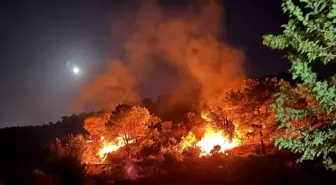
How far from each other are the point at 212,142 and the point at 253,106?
33.6 ft

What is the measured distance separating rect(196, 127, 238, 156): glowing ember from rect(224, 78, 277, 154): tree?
577 centimetres

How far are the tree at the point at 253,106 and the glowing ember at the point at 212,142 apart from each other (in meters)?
5.77

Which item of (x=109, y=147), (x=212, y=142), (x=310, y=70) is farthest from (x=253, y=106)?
(x=310, y=70)

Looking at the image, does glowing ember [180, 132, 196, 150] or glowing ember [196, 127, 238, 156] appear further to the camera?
glowing ember [180, 132, 196, 150]

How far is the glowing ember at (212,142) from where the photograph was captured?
47.8 metres

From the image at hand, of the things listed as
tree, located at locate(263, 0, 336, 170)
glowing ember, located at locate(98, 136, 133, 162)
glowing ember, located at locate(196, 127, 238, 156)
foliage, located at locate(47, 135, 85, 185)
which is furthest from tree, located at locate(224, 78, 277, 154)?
tree, located at locate(263, 0, 336, 170)

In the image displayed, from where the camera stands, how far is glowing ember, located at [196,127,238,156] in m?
47.8

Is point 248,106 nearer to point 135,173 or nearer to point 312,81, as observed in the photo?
point 135,173

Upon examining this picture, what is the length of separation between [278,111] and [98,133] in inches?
1816

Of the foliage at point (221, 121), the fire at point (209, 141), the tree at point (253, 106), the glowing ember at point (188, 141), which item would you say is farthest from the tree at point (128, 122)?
the tree at point (253, 106)

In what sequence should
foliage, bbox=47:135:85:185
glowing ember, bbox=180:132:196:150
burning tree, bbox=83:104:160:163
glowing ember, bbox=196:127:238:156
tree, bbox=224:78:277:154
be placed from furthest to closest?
1. glowing ember, bbox=180:132:196:150
2. glowing ember, bbox=196:127:238:156
3. burning tree, bbox=83:104:160:163
4. tree, bbox=224:78:277:154
5. foliage, bbox=47:135:85:185

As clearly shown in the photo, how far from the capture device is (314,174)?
30.9 meters

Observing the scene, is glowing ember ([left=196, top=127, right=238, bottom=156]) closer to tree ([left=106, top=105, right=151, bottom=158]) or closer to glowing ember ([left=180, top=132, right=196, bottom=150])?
glowing ember ([left=180, top=132, right=196, bottom=150])

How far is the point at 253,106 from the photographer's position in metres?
41.1
